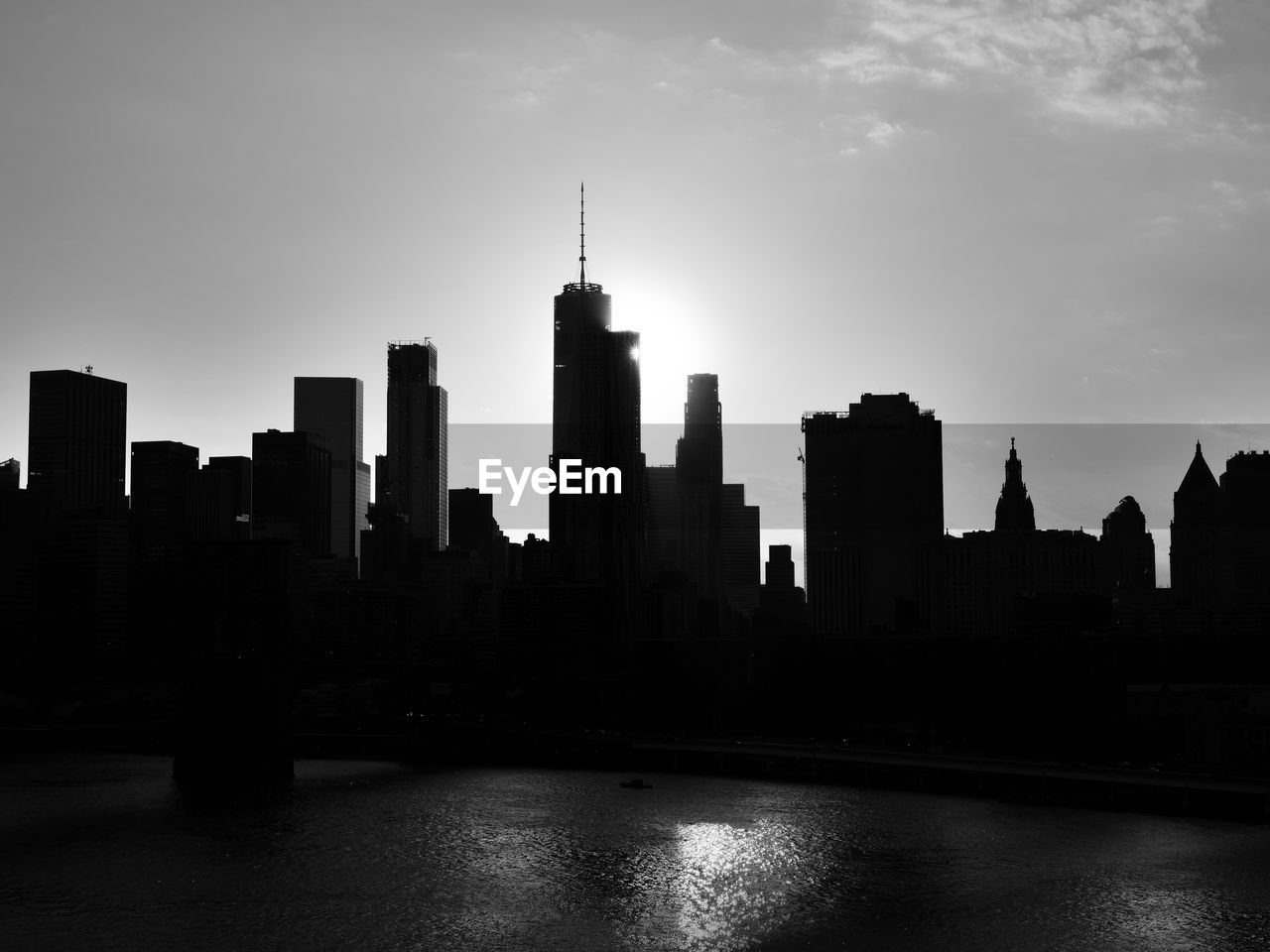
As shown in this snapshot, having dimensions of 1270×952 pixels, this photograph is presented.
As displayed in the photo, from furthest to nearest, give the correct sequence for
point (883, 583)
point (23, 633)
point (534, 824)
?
point (883, 583), point (23, 633), point (534, 824)

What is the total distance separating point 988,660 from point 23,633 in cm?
9666

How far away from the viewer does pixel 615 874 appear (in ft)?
147

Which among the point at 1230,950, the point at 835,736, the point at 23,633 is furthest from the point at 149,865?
the point at 23,633

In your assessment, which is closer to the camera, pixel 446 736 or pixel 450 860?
pixel 450 860

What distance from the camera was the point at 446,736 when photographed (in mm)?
97125

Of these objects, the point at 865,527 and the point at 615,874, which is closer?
the point at 615,874

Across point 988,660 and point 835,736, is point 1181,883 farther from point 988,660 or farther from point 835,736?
point 988,660

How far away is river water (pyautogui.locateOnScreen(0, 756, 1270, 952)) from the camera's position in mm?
36812

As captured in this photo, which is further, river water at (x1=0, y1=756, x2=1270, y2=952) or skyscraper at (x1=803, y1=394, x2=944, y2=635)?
skyscraper at (x1=803, y1=394, x2=944, y2=635)

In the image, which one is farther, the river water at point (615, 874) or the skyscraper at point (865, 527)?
the skyscraper at point (865, 527)

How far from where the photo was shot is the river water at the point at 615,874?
1449 inches

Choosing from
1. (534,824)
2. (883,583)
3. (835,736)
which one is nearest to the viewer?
(534,824)

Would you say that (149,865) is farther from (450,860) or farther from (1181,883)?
(1181,883)

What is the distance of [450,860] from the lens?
47469mm
